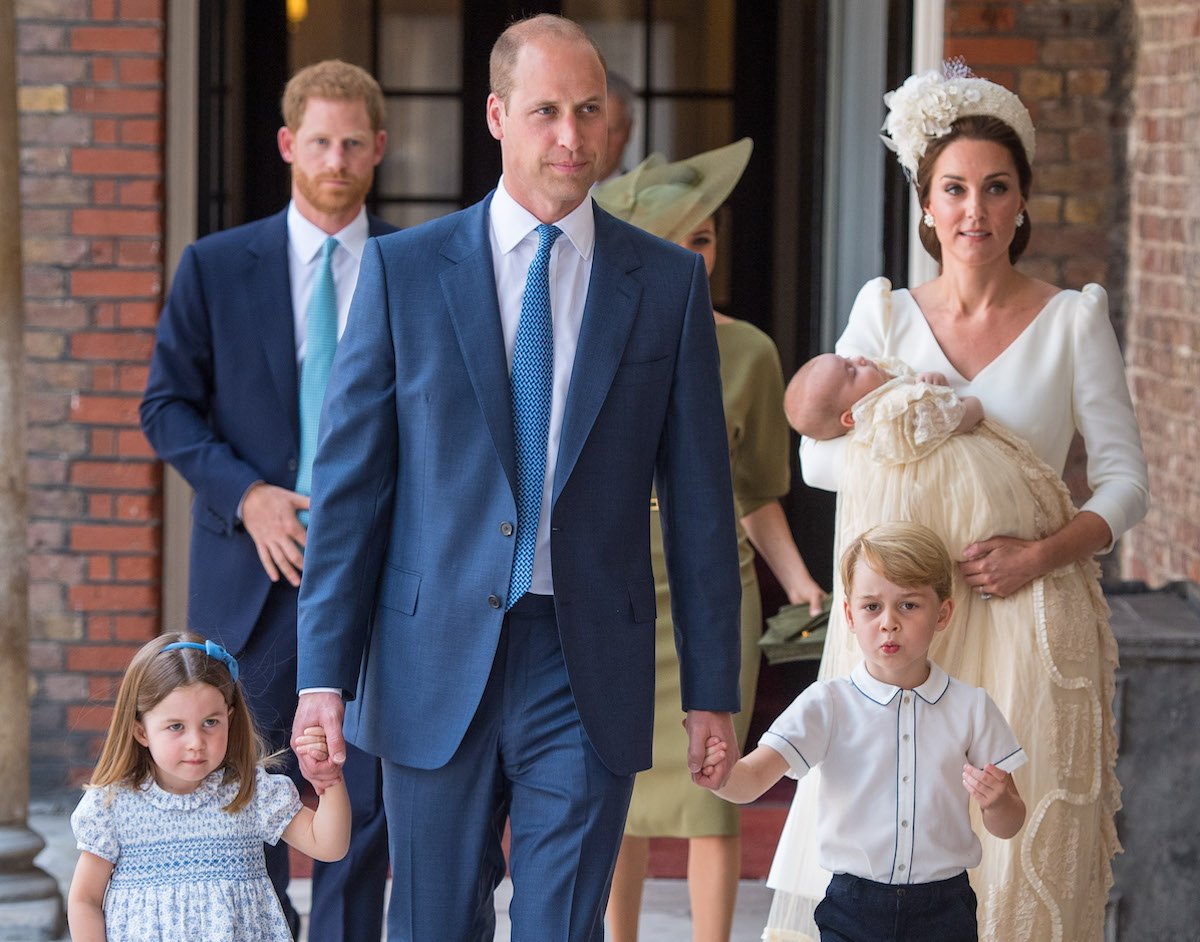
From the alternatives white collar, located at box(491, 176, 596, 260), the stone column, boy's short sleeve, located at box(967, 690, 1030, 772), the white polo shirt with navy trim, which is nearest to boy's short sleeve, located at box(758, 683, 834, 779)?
the white polo shirt with navy trim

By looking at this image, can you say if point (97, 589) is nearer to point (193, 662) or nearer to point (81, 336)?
point (81, 336)

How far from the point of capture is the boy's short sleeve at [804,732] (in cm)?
286

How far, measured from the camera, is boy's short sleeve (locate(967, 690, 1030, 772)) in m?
2.90

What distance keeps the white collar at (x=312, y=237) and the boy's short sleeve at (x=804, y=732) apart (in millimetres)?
1478

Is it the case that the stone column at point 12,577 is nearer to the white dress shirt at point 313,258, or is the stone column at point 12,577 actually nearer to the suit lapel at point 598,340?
the white dress shirt at point 313,258

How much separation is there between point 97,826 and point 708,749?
36.2 inches

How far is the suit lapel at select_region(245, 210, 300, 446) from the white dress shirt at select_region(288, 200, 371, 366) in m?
0.03

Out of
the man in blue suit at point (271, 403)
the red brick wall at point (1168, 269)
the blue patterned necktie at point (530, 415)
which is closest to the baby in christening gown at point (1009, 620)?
the blue patterned necktie at point (530, 415)

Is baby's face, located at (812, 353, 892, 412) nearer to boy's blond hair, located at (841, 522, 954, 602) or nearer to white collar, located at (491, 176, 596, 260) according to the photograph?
boy's blond hair, located at (841, 522, 954, 602)

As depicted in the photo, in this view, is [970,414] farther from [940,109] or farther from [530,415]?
[530,415]

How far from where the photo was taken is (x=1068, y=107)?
5.18 m

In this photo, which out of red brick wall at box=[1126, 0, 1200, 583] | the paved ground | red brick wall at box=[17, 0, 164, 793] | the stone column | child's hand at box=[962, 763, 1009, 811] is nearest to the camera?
child's hand at box=[962, 763, 1009, 811]

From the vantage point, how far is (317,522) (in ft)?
8.91

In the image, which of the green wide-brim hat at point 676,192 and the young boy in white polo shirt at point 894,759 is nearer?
the young boy in white polo shirt at point 894,759
